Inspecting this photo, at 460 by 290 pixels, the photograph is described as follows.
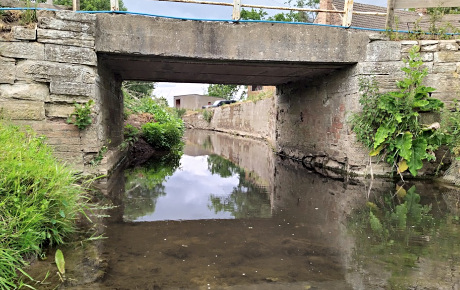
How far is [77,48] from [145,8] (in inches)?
54.2

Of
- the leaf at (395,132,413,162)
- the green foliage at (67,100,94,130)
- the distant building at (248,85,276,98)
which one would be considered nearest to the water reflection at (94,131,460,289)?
the leaf at (395,132,413,162)

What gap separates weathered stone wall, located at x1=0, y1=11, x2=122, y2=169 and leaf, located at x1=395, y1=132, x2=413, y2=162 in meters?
5.70

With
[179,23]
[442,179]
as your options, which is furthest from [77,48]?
[442,179]

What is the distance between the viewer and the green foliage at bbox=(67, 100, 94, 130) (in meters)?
5.60

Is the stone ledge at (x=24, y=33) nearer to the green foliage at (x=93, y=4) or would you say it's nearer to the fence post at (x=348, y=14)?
the fence post at (x=348, y=14)

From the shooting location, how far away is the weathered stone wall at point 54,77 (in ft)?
17.5

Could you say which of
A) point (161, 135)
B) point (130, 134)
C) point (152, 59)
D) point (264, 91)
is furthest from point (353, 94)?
point (264, 91)

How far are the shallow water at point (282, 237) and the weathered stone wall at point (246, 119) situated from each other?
301 inches

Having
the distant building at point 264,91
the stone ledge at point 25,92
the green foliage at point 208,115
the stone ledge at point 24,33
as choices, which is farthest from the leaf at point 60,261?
the green foliage at point 208,115

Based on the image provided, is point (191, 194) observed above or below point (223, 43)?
below

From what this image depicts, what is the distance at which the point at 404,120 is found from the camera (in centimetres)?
627

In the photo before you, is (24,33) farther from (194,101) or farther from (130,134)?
(194,101)

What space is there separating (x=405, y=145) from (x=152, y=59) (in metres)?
5.16

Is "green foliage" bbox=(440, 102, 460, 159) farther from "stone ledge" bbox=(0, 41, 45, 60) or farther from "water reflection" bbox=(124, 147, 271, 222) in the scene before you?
"stone ledge" bbox=(0, 41, 45, 60)
